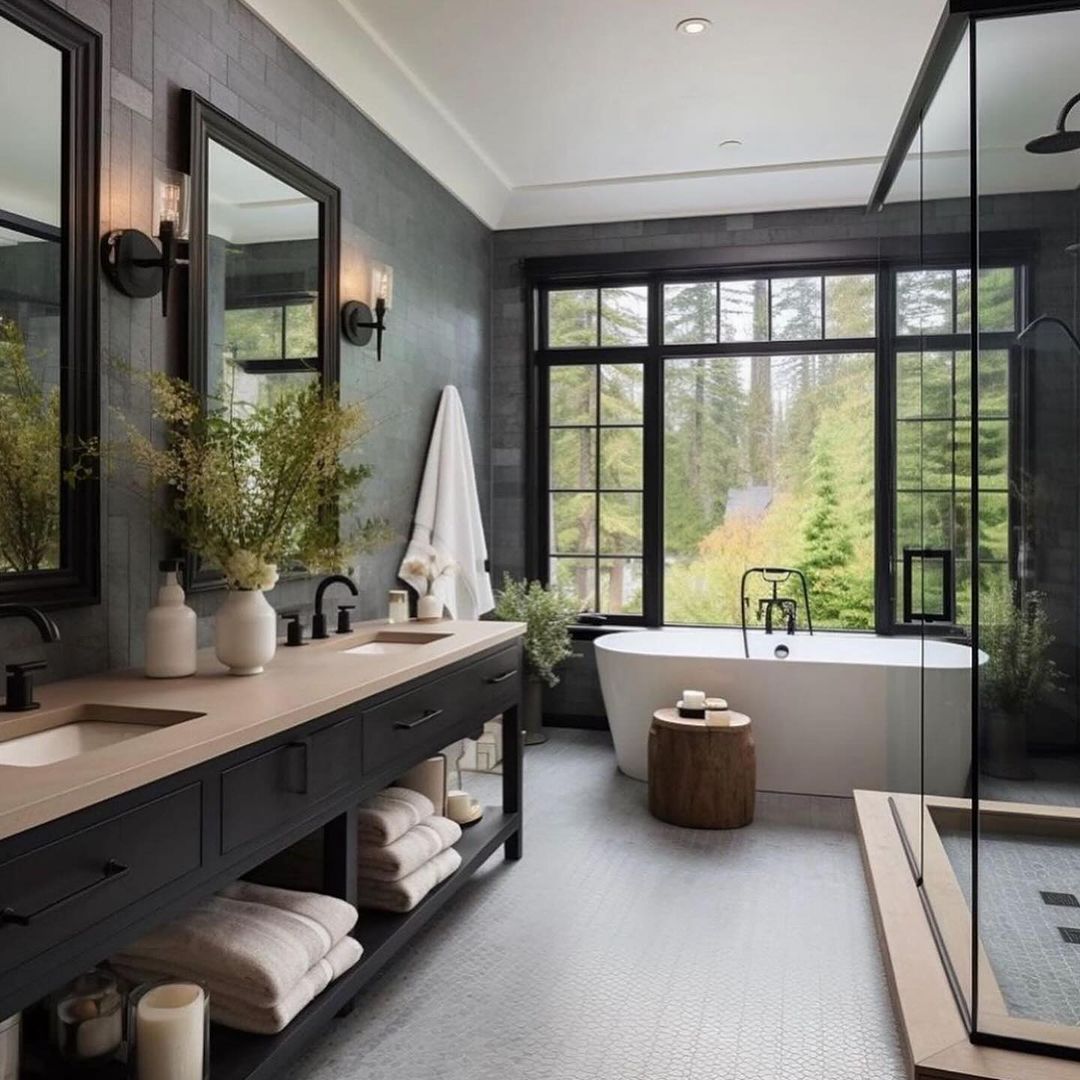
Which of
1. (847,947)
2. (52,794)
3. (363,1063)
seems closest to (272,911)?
(363,1063)

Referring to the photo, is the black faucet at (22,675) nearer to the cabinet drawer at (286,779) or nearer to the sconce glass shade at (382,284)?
the cabinet drawer at (286,779)

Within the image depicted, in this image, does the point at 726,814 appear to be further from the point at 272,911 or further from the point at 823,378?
the point at 823,378

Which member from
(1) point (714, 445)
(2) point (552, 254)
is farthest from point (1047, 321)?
(2) point (552, 254)

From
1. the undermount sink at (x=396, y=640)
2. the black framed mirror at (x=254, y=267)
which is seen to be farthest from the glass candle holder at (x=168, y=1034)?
the undermount sink at (x=396, y=640)

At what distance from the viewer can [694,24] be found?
3.14 meters

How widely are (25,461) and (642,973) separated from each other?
198cm

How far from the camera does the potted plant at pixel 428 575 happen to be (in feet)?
11.6

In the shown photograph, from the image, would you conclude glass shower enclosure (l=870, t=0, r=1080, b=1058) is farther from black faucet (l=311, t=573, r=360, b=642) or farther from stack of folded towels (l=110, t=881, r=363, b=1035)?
black faucet (l=311, t=573, r=360, b=642)

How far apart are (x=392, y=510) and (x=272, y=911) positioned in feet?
6.98

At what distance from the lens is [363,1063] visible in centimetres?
206

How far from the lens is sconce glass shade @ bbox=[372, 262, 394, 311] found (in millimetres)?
3535

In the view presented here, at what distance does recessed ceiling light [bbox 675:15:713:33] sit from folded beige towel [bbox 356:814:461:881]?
2751 mm

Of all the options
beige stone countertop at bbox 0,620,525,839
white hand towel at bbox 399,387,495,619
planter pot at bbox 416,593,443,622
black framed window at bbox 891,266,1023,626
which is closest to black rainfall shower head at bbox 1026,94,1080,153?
black framed window at bbox 891,266,1023,626

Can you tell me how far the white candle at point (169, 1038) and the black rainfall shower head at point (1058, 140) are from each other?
7.48 ft
